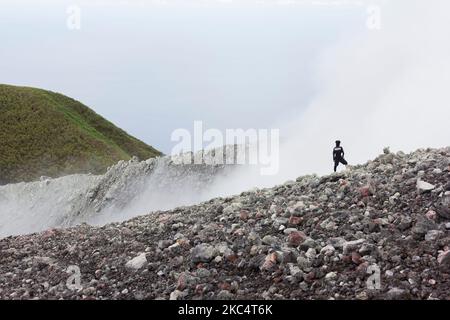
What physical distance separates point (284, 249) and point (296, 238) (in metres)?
0.59

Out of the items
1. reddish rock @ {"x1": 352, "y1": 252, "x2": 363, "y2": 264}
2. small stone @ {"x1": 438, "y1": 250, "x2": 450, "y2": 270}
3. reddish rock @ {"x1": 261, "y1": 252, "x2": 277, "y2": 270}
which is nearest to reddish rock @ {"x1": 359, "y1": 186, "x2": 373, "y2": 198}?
reddish rock @ {"x1": 352, "y1": 252, "x2": 363, "y2": 264}

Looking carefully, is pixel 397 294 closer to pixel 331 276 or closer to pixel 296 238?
pixel 331 276

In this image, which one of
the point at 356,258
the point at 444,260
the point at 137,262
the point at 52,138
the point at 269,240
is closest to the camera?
the point at 444,260

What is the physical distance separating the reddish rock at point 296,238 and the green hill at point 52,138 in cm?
5128

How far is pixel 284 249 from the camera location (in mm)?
10992

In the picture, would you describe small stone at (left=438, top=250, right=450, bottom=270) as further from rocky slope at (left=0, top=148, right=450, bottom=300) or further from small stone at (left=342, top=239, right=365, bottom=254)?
small stone at (left=342, top=239, right=365, bottom=254)

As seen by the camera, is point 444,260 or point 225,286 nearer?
point 444,260

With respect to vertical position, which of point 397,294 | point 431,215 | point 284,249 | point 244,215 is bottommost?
point 397,294

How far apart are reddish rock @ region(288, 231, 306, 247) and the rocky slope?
21mm

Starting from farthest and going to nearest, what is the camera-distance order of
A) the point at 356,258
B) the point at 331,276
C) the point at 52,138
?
the point at 52,138 < the point at 356,258 < the point at 331,276

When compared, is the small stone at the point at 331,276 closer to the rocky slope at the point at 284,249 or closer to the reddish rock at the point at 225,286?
the rocky slope at the point at 284,249

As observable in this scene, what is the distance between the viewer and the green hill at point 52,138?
6256 centimetres

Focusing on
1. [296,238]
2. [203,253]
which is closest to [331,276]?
[296,238]

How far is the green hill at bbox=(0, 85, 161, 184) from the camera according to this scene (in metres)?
62.6
